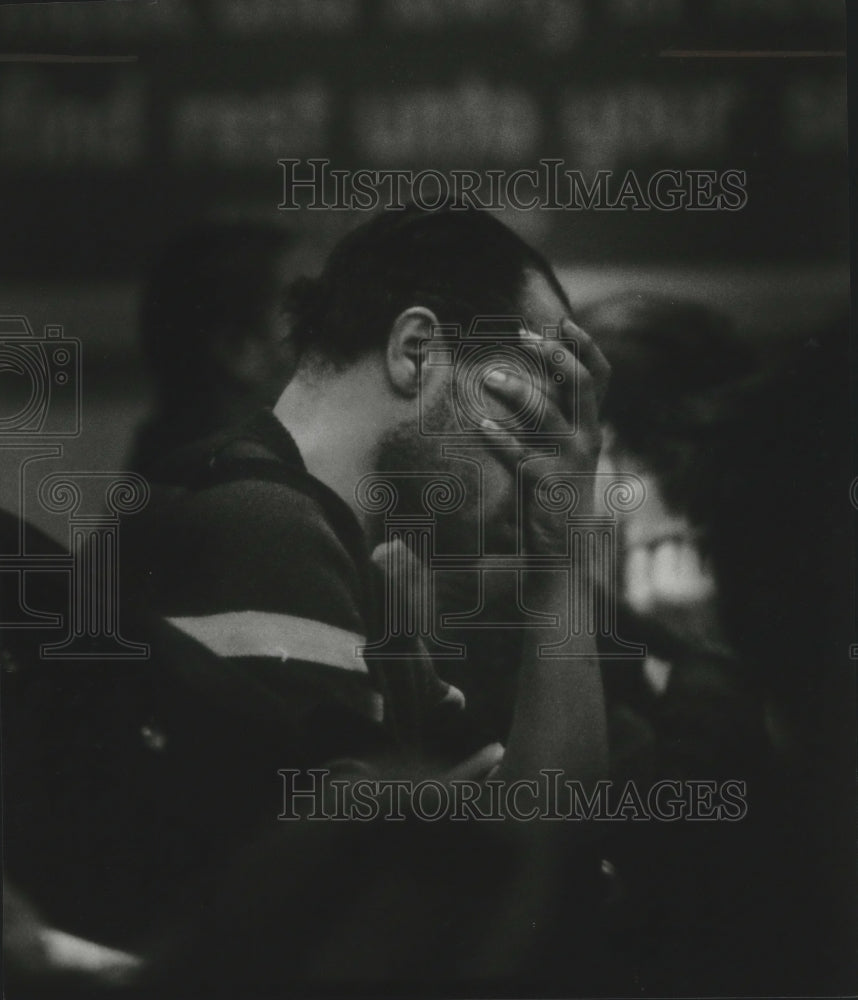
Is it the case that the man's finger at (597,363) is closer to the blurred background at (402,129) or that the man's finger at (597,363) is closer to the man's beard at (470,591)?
the blurred background at (402,129)

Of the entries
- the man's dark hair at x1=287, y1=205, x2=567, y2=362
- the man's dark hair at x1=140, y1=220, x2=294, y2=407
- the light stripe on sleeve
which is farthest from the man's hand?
the man's dark hair at x1=140, y1=220, x2=294, y2=407

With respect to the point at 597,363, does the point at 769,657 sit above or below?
below

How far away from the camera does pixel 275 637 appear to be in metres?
4.21

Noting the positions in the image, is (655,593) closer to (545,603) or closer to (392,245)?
(545,603)

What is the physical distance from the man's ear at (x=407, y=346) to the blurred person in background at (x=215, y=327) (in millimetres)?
292

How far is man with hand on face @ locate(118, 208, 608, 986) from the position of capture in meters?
4.22

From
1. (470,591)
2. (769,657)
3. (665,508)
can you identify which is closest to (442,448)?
(470,591)

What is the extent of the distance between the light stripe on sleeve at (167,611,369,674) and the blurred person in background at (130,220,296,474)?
1.63ft

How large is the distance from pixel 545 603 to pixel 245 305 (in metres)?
1.22

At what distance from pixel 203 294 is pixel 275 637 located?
3.32 ft

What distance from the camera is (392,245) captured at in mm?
4234

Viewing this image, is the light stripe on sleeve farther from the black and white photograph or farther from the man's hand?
the man's hand

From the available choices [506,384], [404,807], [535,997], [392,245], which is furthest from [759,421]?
[535,997]

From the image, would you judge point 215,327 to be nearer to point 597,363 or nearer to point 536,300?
point 536,300
